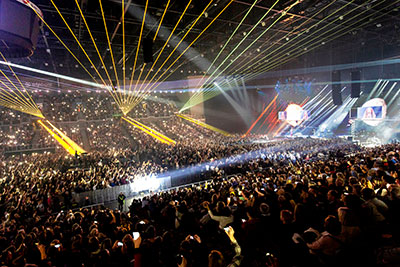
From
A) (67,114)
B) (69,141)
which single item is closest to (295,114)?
(69,141)

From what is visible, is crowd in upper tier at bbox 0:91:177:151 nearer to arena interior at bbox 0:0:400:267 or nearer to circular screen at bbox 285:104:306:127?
arena interior at bbox 0:0:400:267

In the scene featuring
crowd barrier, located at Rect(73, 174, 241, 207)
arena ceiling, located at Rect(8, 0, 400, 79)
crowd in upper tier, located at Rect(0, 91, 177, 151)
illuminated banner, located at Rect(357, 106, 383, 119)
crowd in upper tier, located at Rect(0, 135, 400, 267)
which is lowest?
crowd barrier, located at Rect(73, 174, 241, 207)

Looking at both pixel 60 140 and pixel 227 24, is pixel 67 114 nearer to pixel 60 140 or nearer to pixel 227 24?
pixel 60 140

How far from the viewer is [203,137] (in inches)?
1158

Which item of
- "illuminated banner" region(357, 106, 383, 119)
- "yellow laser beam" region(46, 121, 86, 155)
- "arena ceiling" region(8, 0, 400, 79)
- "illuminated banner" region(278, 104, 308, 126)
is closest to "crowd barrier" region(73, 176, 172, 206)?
"arena ceiling" region(8, 0, 400, 79)

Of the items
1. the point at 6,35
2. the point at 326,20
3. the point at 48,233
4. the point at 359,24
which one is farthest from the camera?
the point at 359,24

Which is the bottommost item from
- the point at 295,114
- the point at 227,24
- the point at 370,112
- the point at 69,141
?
the point at 69,141

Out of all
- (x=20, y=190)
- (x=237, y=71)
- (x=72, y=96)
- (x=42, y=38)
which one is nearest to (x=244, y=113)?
(x=237, y=71)

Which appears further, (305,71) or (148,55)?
(305,71)

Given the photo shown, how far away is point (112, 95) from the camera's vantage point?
112 ft

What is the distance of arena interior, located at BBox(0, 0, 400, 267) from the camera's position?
124 inches

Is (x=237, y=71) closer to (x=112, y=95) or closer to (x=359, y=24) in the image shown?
(x=359, y=24)

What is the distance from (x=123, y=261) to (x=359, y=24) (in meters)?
15.7

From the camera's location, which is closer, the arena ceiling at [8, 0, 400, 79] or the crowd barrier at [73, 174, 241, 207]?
the arena ceiling at [8, 0, 400, 79]
